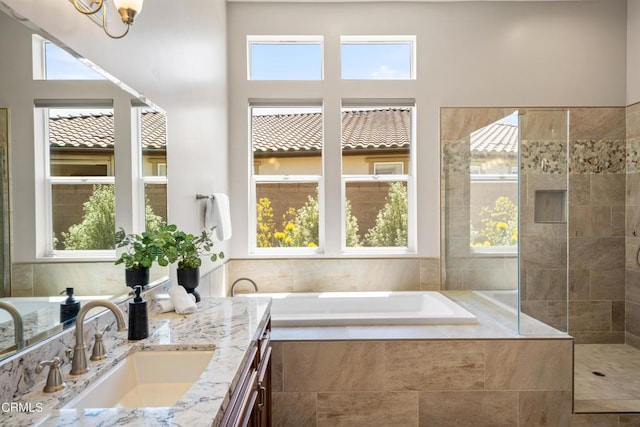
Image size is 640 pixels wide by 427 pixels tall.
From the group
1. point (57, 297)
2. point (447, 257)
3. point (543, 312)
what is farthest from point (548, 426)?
point (57, 297)

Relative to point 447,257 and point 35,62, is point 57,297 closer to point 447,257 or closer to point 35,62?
point 35,62

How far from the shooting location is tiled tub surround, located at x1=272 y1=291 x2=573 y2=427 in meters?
2.36

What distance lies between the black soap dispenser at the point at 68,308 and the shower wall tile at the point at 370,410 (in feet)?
5.04

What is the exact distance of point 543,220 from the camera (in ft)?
8.93

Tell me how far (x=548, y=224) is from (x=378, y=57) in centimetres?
211

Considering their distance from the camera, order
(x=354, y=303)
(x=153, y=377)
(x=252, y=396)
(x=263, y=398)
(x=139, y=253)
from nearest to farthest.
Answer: (x=153, y=377) → (x=252, y=396) → (x=139, y=253) → (x=263, y=398) → (x=354, y=303)

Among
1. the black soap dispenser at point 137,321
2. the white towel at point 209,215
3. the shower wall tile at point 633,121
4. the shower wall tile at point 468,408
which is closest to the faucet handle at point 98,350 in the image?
the black soap dispenser at point 137,321

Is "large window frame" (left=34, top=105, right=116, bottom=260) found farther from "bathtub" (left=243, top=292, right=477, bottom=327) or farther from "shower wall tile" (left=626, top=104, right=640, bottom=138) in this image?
"shower wall tile" (left=626, top=104, right=640, bottom=138)

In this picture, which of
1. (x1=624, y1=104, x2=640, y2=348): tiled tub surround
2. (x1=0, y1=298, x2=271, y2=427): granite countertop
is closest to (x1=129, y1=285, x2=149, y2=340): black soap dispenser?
(x1=0, y1=298, x2=271, y2=427): granite countertop

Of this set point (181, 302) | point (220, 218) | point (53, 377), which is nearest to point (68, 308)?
point (53, 377)

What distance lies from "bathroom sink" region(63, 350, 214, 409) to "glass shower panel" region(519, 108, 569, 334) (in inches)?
82.6

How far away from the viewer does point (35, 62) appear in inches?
44.9

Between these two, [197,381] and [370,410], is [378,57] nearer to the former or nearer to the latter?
[370,410]

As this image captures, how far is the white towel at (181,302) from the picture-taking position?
1804 millimetres
